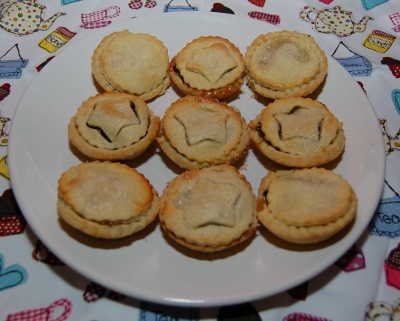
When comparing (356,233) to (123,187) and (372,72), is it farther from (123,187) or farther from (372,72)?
(372,72)

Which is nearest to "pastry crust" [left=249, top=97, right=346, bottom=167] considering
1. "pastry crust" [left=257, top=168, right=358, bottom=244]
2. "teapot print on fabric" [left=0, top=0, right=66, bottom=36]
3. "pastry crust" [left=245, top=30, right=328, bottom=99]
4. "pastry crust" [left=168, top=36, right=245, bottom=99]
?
"pastry crust" [left=257, top=168, right=358, bottom=244]

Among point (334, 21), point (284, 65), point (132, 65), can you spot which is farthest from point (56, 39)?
point (334, 21)

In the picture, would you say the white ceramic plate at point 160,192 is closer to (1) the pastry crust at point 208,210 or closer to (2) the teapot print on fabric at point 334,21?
(1) the pastry crust at point 208,210

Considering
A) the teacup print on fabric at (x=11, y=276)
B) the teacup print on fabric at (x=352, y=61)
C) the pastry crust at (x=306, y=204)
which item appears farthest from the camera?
the teacup print on fabric at (x=352, y=61)

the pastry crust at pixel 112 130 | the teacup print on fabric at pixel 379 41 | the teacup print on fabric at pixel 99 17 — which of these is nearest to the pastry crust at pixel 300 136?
the pastry crust at pixel 112 130

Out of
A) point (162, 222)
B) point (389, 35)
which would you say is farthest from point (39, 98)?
point (389, 35)

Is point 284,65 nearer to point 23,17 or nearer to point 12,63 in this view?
point 12,63
